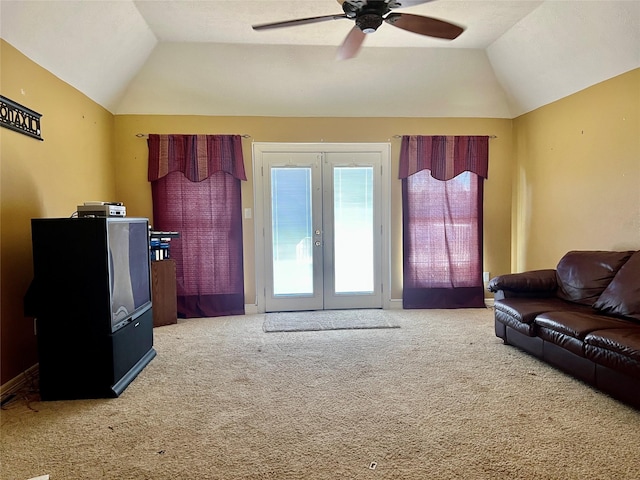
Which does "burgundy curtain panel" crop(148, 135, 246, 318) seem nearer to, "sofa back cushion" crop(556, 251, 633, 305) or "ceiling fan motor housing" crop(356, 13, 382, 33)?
"ceiling fan motor housing" crop(356, 13, 382, 33)

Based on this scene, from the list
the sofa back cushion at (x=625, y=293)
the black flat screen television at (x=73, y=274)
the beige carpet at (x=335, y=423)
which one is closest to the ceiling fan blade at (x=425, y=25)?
the sofa back cushion at (x=625, y=293)

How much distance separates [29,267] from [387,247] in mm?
3730

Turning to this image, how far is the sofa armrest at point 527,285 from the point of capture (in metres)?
3.54

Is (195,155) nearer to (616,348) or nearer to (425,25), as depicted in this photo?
(425,25)

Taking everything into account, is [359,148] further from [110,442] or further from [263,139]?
[110,442]

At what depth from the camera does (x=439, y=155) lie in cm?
483

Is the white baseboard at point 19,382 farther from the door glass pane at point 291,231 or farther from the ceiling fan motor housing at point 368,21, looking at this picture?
the ceiling fan motor housing at point 368,21

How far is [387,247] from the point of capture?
497 centimetres

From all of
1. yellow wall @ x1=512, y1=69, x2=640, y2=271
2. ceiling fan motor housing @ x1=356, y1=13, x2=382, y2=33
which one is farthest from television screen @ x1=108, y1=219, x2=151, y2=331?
yellow wall @ x1=512, y1=69, x2=640, y2=271

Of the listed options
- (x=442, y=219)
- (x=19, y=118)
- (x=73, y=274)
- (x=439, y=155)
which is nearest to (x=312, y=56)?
(x=439, y=155)

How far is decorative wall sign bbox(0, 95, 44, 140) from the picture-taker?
260cm

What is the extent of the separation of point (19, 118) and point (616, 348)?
4.30m

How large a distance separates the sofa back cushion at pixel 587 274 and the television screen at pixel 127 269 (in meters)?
3.75

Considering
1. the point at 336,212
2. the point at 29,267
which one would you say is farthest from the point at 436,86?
the point at 29,267
